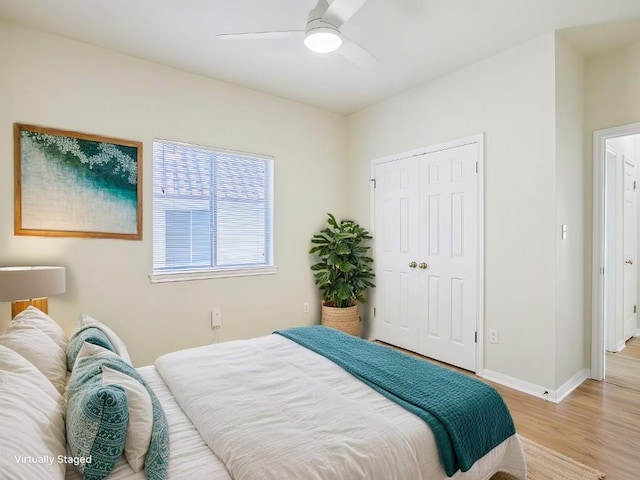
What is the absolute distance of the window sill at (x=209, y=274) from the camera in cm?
317

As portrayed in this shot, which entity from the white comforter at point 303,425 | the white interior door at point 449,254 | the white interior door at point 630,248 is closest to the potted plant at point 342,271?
the white interior door at point 449,254

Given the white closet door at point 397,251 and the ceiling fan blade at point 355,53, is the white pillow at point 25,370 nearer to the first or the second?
the ceiling fan blade at point 355,53

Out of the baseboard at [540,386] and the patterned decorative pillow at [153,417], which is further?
the baseboard at [540,386]

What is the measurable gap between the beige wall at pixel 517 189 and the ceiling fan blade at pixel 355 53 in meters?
1.33

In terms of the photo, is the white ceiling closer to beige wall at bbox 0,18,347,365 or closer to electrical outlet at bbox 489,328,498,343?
beige wall at bbox 0,18,347,365

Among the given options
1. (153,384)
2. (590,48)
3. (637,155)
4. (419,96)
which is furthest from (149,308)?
(637,155)

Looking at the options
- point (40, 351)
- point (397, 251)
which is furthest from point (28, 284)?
point (397, 251)

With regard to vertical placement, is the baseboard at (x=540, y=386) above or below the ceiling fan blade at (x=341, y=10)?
below

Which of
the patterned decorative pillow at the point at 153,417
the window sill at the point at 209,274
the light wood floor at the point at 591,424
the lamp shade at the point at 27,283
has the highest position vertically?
the lamp shade at the point at 27,283

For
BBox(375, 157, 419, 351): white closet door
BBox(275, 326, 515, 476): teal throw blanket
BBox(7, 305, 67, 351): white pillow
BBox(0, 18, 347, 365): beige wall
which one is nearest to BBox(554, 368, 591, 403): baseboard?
BBox(375, 157, 419, 351): white closet door

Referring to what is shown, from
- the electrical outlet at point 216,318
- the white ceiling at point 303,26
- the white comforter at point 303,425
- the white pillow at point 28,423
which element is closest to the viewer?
the white pillow at point 28,423

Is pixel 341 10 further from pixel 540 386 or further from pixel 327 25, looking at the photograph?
pixel 540 386

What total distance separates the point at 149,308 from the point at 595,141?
4.14 m

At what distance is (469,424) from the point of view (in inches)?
Answer: 57.2
